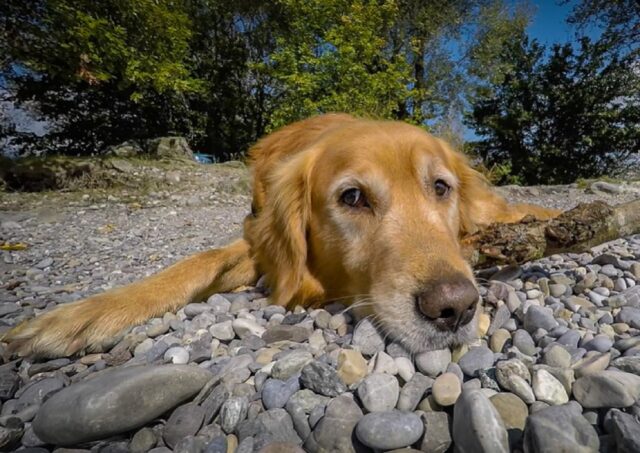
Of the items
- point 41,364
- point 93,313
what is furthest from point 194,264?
point 41,364

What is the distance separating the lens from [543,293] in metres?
2.21

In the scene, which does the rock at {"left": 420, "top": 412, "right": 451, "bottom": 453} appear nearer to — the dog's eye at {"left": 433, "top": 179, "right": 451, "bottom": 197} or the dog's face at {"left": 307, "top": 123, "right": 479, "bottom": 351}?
the dog's face at {"left": 307, "top": 123, "right": 479, "bottom": 351}

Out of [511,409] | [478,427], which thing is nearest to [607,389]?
[511,409]

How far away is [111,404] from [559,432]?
4.06 feet

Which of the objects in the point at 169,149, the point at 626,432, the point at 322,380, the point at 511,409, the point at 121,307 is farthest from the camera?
the point at 169,149

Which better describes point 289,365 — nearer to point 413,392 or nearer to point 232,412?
point 232,412

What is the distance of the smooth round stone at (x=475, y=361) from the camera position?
142cm

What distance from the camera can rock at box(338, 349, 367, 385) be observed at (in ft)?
4.67

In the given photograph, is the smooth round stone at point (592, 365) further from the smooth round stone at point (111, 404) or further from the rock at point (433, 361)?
the smooth round stone at point (111, 404)

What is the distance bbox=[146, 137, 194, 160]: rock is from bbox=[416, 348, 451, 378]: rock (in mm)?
10865

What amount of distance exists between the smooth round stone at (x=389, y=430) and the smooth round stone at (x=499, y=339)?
2.20 ft

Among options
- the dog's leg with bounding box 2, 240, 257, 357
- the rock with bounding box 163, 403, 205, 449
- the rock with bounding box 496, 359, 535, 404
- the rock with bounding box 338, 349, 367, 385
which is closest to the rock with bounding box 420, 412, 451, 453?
the rock with bounding box 496, 359, 535, 404

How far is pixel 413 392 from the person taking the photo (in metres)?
1.29

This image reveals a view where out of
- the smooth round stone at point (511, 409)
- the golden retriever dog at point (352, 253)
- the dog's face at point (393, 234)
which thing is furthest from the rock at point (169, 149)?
the smooth round stone at point (511, 409)
